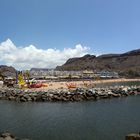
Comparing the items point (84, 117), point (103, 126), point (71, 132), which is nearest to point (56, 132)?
point (71, 132)

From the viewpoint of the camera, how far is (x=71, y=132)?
29.3 m

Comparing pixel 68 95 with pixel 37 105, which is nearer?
pixel 37 105

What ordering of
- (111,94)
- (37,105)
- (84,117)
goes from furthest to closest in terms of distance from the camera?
1. (111,94)
2. (37,105)
3. (84,117)

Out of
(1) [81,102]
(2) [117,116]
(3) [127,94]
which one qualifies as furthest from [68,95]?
(2) [117,116]

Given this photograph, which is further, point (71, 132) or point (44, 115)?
point (44, 115)

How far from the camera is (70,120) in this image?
3547 centimetres

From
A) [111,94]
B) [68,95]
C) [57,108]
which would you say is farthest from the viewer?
[111,94]

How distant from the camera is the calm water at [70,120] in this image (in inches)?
1122

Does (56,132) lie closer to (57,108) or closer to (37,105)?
(57,108)

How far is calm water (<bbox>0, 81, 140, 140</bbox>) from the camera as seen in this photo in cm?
2849

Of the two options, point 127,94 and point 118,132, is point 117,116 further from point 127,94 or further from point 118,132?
point 127,94

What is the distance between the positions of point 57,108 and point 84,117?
791 centimetres

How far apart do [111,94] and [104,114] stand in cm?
2055

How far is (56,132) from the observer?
2942cm
